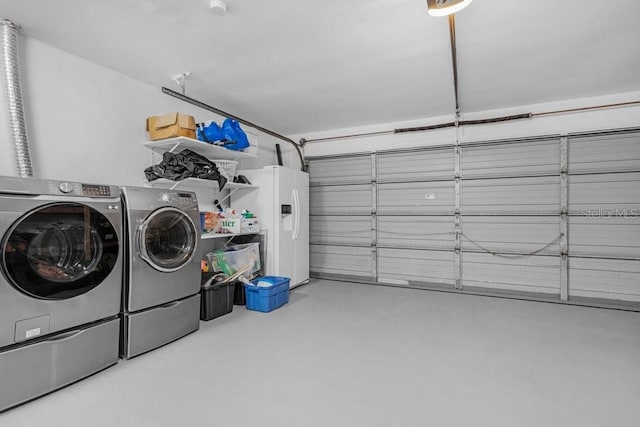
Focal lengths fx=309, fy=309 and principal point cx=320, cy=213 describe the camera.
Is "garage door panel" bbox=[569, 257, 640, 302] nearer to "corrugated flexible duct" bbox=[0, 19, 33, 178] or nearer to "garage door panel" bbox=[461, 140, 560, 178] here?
"garage door panel" bbox=[461, 140, 560, 178]

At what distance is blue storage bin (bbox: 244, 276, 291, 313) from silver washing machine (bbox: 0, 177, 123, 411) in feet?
5.13

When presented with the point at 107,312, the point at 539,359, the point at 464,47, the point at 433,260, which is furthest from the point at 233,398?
the point at 433,260

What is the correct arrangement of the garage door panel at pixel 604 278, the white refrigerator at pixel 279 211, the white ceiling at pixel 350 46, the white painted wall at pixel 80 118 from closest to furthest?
the white ceiling at pixel 350 46 → the white painted wall at pixel 80 118 → the garage door panel at pixel 604 278 → the white refrigerator at pixel 279 211

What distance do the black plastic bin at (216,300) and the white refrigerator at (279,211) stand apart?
0.87 m

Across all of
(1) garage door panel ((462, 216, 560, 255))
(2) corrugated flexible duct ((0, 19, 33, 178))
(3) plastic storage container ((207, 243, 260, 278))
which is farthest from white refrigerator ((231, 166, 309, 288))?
(1) garage door panel ((462, 216, 560, 255))

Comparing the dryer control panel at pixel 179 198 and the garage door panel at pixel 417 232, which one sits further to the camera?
the garage door panel at pixel 417 232

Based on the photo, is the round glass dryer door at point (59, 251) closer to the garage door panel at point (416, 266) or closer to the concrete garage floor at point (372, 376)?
the concrete garage floor at point (372, 376)

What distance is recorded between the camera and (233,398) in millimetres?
1979

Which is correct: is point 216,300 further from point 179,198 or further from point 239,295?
point 179,198

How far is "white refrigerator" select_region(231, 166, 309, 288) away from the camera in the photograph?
4.42 m

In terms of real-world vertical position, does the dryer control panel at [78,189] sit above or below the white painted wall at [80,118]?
below

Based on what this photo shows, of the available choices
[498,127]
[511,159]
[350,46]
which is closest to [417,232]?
[511,159]

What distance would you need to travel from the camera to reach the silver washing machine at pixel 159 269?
247 centimetres

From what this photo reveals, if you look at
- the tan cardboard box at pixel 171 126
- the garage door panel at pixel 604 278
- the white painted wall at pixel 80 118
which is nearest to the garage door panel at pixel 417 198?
the garage door panel at pixel 604 278
